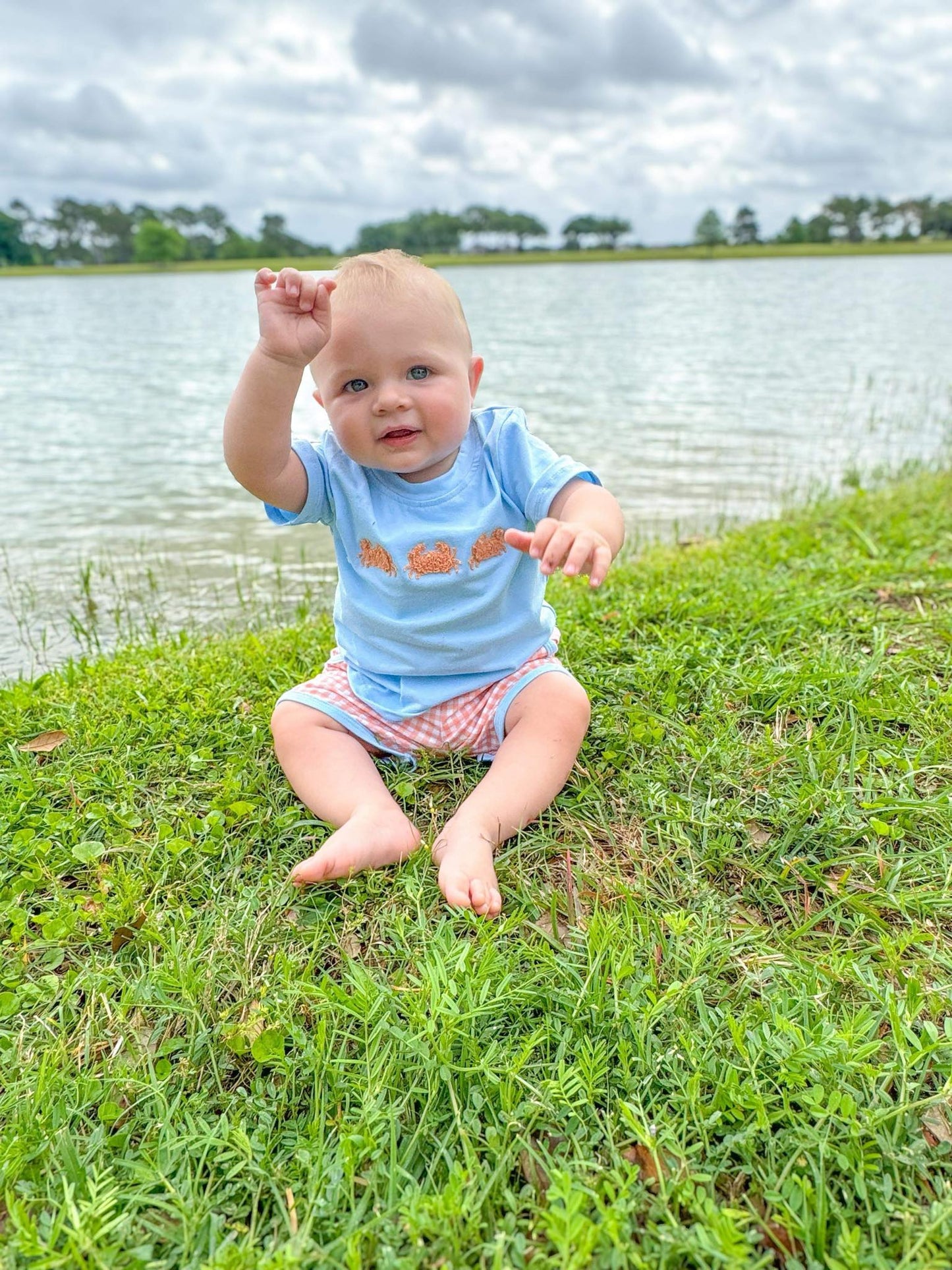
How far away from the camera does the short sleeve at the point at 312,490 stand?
251 cm

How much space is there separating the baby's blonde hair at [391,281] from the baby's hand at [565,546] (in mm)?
563

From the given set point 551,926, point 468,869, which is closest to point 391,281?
point 468,869

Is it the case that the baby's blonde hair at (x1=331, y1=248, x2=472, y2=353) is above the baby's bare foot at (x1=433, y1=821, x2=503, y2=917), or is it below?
above

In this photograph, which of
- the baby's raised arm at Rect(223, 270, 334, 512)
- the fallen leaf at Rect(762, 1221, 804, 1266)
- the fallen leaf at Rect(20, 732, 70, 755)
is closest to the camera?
the fallen leaf at Rect(762, 1221, 804, 1266)

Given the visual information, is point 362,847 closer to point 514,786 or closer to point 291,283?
point 514,786

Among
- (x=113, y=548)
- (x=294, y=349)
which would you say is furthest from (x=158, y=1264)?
(x=113, y=548)

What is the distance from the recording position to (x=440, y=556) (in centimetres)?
250

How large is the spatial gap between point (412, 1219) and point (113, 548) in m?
5.13

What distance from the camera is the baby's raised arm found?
212 cm

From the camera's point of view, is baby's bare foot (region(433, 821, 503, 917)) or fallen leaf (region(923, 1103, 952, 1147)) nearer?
fallen leaf (region(923, 1103, 952, 1147))

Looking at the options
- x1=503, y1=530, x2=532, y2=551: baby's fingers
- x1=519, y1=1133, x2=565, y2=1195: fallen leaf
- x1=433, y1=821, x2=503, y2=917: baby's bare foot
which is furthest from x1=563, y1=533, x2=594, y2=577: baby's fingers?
x1=519, y1=1133, x2=565, y2=1195: fallen leaf

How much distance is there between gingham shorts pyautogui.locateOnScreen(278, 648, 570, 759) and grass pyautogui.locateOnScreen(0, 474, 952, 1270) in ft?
0.31

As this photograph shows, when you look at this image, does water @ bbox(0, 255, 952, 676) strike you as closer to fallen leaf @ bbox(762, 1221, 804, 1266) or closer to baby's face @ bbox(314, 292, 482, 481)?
baby's face @ bbox(314, 292, 482, 481)

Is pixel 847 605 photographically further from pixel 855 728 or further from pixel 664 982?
pixel 664 982
